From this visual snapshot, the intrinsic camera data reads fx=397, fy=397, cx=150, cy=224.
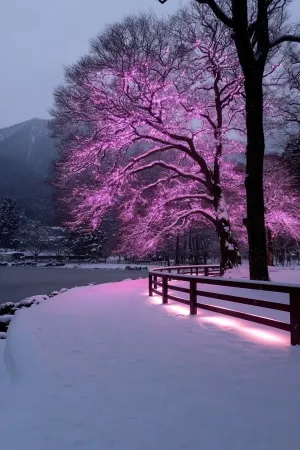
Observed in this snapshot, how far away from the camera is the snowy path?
12.1 feet

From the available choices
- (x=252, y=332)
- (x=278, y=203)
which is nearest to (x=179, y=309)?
(x=252, y=332)

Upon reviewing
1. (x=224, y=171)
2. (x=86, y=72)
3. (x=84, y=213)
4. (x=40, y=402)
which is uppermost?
(x=86, y=72)

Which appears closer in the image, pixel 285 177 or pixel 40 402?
pixel 40 402

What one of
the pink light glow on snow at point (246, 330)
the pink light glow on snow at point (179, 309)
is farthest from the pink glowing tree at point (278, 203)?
the pink light glow on snow at point (246, 330)

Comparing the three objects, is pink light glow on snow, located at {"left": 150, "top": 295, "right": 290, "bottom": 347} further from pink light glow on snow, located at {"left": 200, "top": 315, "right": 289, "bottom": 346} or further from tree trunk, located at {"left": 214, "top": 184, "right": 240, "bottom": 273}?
tree trunk, located at {"left": 214, "top": 184, "right": 240, "bottom": 273}

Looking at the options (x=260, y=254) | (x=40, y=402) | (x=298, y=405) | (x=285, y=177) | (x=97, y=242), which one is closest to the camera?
(x=298, y=405)

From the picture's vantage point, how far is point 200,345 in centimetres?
685

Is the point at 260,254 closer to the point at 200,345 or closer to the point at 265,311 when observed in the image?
the point at 265,311

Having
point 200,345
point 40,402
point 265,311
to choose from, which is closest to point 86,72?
point 265,311

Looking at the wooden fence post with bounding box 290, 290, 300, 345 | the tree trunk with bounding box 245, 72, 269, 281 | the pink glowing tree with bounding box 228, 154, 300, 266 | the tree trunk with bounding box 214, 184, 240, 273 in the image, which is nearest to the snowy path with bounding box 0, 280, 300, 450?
the wooden fence post with bounding box 290, 290, 300, 345

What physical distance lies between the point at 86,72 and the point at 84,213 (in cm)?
648

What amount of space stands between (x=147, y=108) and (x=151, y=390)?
1471 centimetres

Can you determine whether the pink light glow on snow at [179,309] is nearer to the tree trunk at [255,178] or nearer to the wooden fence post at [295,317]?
the tree trunk at [255,178]

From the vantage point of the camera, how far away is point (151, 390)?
4.82 m
